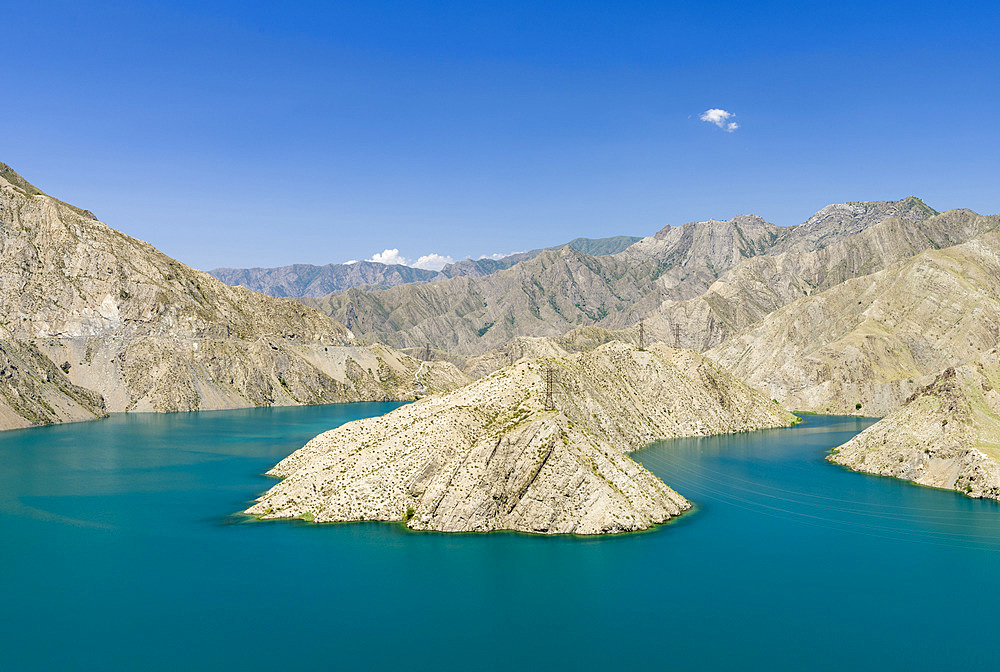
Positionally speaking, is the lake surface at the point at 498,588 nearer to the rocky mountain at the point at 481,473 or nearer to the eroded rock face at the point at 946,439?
the rocky mountain at the point at 481,473

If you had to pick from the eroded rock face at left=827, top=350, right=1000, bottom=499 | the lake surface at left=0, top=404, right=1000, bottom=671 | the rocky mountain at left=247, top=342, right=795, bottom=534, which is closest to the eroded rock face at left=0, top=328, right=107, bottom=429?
the lake surface at left=0, top=404, right=1000, bottom=671

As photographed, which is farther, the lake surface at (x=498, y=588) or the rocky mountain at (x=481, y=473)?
the rocky mountain at (x=481, y=473)

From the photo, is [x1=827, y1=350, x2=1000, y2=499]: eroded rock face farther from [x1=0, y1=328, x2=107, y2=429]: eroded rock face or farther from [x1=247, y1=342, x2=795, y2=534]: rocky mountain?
[x1=0, y1=328, x2=107, y2=429]: eroded rock face

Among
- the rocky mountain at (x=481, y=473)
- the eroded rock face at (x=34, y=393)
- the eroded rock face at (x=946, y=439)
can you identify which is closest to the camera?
the rocky mountain at (x=481, y=473)

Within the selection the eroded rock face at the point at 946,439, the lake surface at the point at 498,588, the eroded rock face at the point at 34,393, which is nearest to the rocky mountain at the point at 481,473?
the lake surface at the point at 498,588

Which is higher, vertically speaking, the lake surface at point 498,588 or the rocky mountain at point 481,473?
the rocky mountain at point 481,473

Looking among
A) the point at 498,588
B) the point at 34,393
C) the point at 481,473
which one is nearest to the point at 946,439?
the point at 481,473
